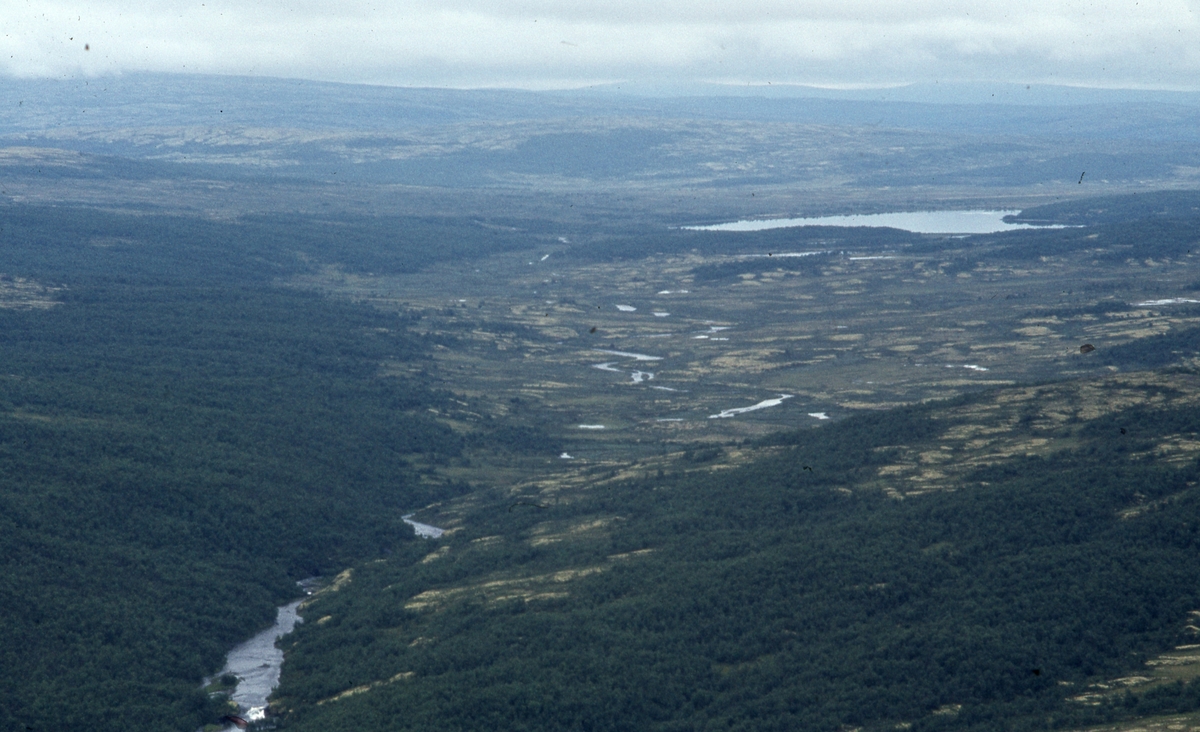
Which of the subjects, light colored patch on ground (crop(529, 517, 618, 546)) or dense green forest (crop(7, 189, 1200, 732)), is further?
light colored patch on ground (crop(529, 517, 618, 546))

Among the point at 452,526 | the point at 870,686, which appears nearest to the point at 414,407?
the point at 452,526

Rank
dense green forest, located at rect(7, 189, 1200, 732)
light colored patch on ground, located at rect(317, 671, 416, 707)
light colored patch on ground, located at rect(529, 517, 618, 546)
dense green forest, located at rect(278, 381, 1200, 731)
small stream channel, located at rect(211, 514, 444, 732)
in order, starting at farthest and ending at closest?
1. light colored patch on ground, located at rect(529, 517, 618, 546)
2. small stream channel, located at rect(211, 514, 444, 732)
3. light colored patch on ground, located at rect(317, 671, 416, 707)
4. dense green forest, located at rect(7, 189, 1200, 732)
5. dense green forest, located at rect(278, 381, 1200, 731)

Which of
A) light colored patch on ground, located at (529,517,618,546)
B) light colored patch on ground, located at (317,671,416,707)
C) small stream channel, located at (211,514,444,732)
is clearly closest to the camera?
light colored patch on ground, located at (317,671,416,707)

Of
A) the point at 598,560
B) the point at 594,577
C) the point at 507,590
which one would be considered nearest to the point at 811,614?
the point at 594,577

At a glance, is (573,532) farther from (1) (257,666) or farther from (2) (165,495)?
(2) (165,495)

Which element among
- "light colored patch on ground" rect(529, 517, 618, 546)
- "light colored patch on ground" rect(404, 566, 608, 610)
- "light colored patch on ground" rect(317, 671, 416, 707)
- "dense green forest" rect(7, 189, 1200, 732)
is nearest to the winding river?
"dense green forest" rect(7, 189, 1200, 732)

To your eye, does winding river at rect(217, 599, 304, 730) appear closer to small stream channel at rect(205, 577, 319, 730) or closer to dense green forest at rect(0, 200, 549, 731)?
small stream channel at rect(205, 577, 319, 730)

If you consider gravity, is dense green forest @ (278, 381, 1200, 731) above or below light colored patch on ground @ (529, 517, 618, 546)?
above
